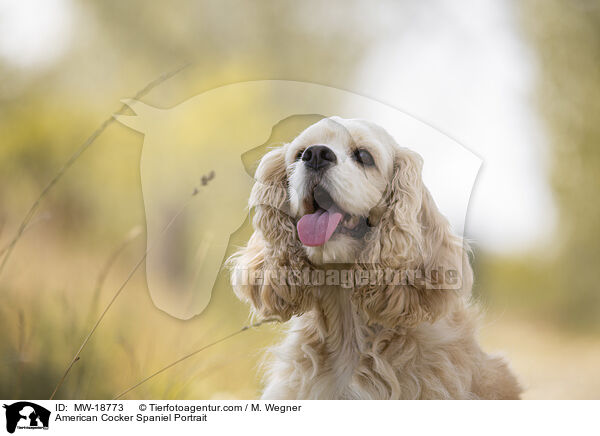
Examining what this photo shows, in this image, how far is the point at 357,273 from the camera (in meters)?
1.25

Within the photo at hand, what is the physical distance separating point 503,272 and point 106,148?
51.8 inches

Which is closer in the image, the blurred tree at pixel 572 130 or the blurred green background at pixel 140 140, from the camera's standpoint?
the blurred green background at pixel 140 140

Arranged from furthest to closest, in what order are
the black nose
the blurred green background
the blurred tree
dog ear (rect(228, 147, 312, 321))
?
the blurred tree → the blurred green background → dog ear (rect(228, 147, 312, 321)) → the black nose

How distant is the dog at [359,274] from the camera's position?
1.21m

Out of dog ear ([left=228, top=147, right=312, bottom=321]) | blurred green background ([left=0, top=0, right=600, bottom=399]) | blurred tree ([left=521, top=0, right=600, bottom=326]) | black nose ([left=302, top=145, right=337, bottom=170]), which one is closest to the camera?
black nose ([left=302, top=145, right=337, bottom=170])

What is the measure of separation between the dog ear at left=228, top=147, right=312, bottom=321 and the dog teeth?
13 cm

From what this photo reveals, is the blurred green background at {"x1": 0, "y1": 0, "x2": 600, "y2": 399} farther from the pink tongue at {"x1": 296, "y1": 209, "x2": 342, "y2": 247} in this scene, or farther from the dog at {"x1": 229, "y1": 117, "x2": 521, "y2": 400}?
the pink tongue at {"x1": 296, "y1": 209, "x2": 342, "y2": 247}

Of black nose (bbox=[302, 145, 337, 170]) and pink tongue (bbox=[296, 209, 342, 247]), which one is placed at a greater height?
black nose (bbox=[302, 145, 337, 170])

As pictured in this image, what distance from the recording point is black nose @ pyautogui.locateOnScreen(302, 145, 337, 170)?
1168mm

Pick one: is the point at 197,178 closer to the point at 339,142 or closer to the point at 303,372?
the point at 339,142

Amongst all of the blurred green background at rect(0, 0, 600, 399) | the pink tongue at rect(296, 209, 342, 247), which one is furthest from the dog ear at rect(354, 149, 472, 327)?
the blurred green background at rect(0, 0, 600, 399)
